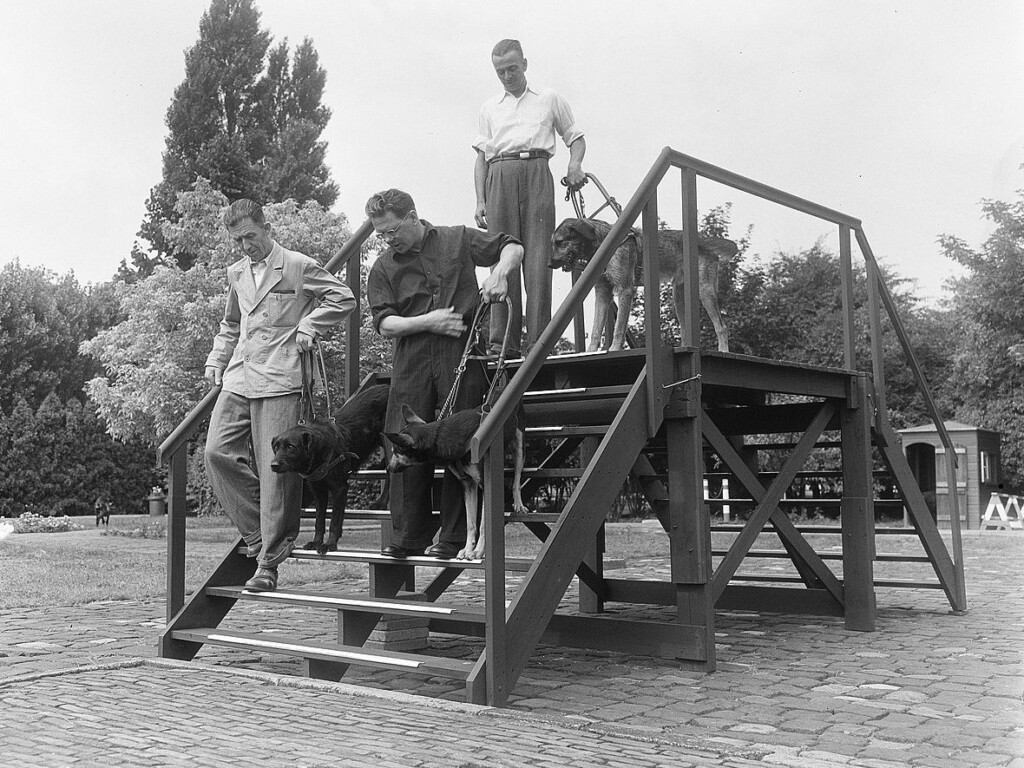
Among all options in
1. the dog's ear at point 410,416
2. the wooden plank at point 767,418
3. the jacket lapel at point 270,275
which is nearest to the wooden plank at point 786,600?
the wooden plank at point 767,418

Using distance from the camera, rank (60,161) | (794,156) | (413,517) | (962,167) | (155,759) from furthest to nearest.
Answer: (962,167) < (60,161) < (794,156) < (413,517) < (155,759)

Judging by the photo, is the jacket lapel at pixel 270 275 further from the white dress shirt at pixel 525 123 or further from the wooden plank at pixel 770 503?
the wooden plank at pixel 770 503

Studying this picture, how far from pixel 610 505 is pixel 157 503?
29.5 m

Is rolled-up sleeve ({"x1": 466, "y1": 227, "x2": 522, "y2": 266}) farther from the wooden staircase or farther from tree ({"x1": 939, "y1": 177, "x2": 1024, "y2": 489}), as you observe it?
tree ({"x1": 939, "y1": 177, "x2": 1024, "y2": 489})

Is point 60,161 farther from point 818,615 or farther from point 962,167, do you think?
Answer: point 818,615

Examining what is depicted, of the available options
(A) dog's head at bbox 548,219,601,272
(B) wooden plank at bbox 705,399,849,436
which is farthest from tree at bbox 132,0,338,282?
(A) dog's head at bbox 548,219,601,272

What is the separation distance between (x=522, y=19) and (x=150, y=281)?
59.1 feet

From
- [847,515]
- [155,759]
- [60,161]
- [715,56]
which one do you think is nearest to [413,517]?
[155,759]

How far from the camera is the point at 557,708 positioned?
5273 millimetres

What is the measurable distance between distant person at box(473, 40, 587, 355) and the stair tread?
2145mm

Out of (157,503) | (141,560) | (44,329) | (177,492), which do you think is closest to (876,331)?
(177,492)

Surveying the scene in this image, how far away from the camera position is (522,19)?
798 cm

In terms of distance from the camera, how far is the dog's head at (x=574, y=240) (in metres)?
7.24

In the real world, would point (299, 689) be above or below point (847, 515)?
below
